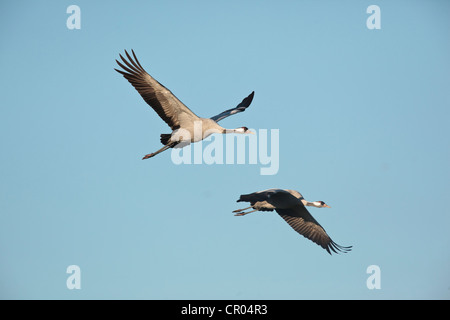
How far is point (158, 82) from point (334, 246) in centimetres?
617

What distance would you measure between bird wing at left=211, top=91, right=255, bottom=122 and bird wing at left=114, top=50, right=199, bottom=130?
1935 millimetres

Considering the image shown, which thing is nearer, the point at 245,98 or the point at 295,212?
the point at 295,212

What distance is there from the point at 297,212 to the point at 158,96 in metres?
4.71

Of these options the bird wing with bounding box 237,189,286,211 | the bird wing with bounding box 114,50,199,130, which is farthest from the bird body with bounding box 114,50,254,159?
the bird wing with bounding box 237,189,286,211

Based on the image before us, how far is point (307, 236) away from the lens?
1950cm

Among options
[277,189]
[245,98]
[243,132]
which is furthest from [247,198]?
[245,98]

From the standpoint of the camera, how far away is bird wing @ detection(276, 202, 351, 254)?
762 inches

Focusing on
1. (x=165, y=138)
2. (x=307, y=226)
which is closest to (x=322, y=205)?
(x=307, y=226)

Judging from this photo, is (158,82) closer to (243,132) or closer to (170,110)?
(170,110)

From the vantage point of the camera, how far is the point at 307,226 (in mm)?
19531

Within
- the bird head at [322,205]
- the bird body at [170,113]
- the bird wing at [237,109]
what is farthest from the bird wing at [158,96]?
the bird head at [322,205]

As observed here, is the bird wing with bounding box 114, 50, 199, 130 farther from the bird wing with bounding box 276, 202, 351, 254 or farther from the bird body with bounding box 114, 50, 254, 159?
the bird wing with bounding box 276, 202, 351, 254

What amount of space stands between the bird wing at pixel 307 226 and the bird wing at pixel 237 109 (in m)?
2.89
